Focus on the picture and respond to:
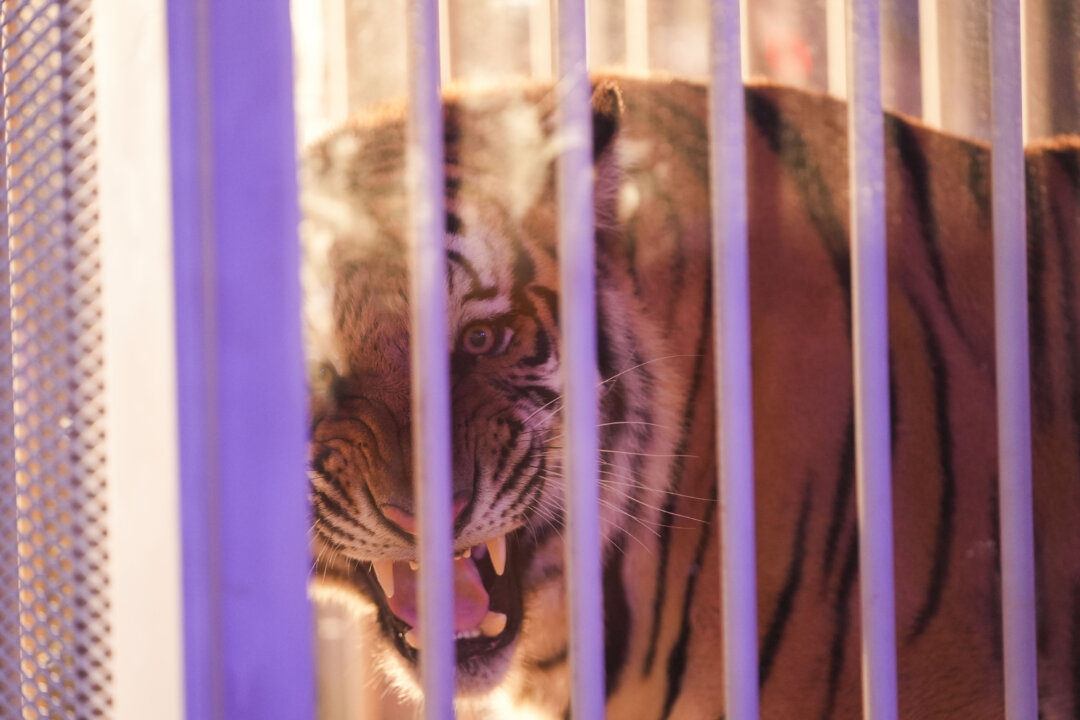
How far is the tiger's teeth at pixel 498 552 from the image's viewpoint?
2.19ft

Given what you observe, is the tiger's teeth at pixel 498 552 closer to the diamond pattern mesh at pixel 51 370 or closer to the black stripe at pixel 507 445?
the black stripe at pixel 507 445

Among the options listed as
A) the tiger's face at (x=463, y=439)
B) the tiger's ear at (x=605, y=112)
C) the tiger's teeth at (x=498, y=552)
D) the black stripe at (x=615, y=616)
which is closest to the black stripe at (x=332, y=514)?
the tiger's face at (x=463, y=439)

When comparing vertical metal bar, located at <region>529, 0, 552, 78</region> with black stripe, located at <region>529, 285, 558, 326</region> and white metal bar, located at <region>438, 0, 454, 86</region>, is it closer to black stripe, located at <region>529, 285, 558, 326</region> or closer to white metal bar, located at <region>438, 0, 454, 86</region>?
white metal bar, located at <region>438, 0, 454, 86</region>

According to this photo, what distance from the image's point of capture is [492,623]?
0.71 meters

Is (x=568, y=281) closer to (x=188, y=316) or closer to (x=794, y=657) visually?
(x=188, y=316)

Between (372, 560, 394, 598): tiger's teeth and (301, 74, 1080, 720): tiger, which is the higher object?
(301, 74, 1080, 720): tiger

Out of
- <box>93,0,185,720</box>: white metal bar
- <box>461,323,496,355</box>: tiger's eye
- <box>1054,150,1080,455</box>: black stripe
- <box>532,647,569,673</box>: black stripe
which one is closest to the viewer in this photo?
<box>93,0,185,720</box>: white metal bar

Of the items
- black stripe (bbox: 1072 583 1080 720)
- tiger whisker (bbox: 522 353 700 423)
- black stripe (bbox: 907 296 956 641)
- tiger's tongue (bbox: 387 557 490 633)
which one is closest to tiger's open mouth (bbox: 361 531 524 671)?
tiger's tongue (bbox: 387 557 490 633)

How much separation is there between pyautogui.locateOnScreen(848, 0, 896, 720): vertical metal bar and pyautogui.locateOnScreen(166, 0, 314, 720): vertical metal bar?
10.5 inches

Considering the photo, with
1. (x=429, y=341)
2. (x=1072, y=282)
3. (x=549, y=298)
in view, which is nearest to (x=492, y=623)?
(x=549, y=298)

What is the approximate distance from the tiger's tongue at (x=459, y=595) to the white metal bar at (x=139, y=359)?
273mm

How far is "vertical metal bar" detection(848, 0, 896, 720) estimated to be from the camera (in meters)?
0.41

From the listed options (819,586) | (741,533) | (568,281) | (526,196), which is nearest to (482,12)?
(526,196)

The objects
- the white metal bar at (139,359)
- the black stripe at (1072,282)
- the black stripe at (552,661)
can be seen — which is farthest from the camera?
the black stripe at (552,661)
